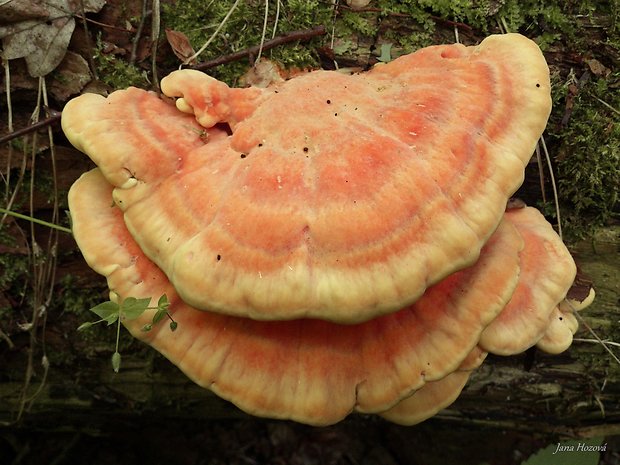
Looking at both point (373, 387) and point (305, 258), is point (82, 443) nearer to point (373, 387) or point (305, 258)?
point (373, 387)

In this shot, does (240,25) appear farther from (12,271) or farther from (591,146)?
(591,146)

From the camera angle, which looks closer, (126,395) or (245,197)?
(245,197)

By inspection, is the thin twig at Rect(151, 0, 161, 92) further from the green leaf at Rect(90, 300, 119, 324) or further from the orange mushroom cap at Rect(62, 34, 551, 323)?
the green leaf at Rect(90, 300, 119, 324)

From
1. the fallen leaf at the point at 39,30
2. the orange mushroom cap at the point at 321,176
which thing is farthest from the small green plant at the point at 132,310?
the fallen leaf at the point at 39,30

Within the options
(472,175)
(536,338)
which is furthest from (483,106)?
(536,338)

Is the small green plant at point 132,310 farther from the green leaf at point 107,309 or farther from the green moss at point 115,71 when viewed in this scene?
the green moss at point 115,71
